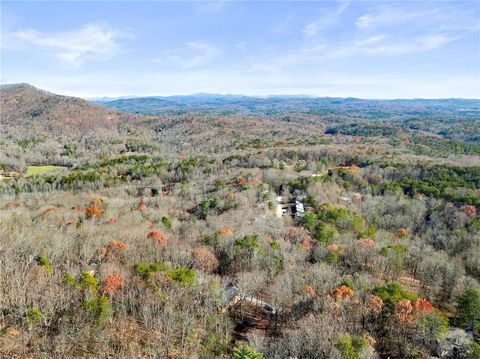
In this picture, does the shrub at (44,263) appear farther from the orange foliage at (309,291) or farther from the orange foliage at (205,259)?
the orange foliage at (309,291)

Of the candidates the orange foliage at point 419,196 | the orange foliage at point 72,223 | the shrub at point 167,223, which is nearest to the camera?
the orange foliage at point 72,223

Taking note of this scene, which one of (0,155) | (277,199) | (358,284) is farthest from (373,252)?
(0,155)

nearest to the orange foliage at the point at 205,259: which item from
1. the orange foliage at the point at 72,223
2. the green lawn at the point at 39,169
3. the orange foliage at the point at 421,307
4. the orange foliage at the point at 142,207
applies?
the orange foliage at the point at 421,307

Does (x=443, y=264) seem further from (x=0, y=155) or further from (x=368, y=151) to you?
(x=0, y=155)

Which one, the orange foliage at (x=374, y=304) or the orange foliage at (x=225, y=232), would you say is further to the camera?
the orange foliage at (x=225, y=232)

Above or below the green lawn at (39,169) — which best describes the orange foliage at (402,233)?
above

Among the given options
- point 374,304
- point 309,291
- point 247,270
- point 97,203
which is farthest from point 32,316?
point 97,203
